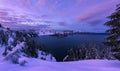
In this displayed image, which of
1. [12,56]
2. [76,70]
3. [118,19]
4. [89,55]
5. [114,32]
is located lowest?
[89,55]

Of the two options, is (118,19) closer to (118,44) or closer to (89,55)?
(118,44)

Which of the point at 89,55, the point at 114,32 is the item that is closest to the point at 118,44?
the point at 114,32

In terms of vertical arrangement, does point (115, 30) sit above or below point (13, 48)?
above

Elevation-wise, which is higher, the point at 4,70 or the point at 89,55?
the point at 4,70

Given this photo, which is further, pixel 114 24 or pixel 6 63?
pixel 114 24

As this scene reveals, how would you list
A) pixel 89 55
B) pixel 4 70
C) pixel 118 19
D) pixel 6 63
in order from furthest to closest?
pixel 89 55, pixel 118 19, pixel 6 63, pixel 4 70

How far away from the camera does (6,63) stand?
7258 millimetres

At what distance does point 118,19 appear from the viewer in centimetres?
1116

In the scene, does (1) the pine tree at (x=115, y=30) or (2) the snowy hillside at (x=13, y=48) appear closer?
(2) the snowy hillside at (x=13, y=48)

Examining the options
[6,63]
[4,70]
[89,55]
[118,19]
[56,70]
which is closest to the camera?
[4,70]

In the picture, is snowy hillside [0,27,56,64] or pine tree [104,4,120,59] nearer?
snowy hillside [0,27,56,64]

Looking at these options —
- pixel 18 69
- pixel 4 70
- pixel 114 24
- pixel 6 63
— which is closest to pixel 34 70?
pixel 18 69

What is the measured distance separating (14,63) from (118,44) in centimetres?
745

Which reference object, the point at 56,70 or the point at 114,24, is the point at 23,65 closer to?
the point at 56,70
